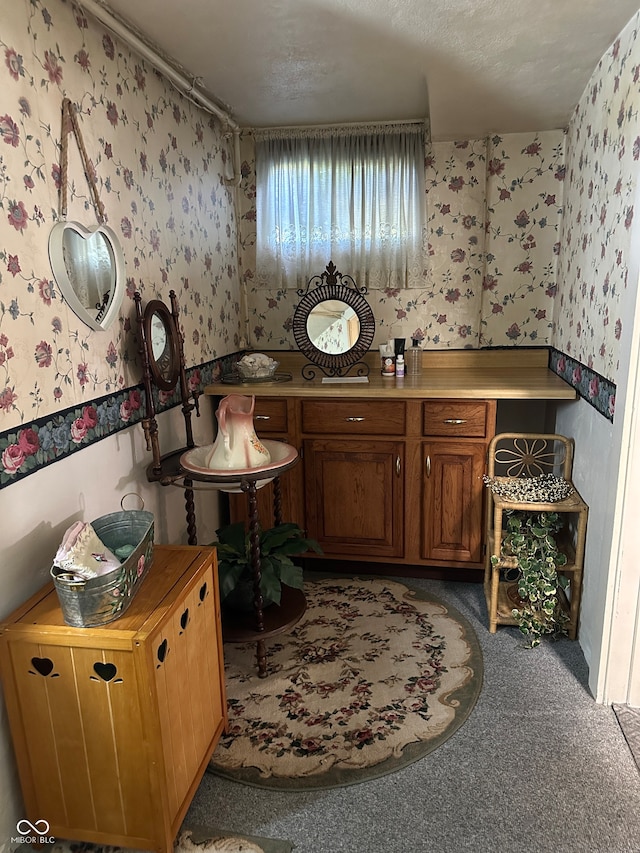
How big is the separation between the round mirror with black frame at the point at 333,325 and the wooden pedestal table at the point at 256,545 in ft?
3.12

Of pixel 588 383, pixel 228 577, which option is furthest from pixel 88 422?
pixel 588 383

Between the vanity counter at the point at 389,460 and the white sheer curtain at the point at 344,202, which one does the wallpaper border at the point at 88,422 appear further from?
the white sheer curtain at the point at 344,202

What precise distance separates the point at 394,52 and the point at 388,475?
1.70m

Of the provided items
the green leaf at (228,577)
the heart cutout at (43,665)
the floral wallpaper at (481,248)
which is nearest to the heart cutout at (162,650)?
the heart cutout at (43,665)

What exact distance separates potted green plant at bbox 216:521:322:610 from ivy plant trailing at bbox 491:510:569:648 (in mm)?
800

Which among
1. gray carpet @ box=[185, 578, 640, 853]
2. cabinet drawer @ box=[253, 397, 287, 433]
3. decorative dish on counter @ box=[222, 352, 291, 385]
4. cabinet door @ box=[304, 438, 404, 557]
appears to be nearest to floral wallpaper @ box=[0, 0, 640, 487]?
decorative dish on counter @ box=[222, 352, 291, 385]

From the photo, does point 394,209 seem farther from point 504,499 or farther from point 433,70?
point 504,499

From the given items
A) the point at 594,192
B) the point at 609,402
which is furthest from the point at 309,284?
the point at 609,402

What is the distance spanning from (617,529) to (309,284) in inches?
80.6

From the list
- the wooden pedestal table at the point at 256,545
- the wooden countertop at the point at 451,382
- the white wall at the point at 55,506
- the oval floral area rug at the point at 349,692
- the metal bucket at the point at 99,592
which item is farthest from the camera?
the wooden countertop at the point at 451,382

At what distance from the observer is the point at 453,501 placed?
2742 millimetres

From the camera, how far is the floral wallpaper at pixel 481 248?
3.05m

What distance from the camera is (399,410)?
8.89ft

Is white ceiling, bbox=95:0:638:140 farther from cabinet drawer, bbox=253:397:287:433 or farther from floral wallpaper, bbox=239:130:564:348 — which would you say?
cabinet drawer, bbox=253:397:287:433
